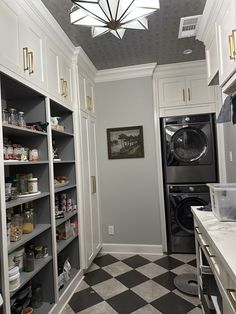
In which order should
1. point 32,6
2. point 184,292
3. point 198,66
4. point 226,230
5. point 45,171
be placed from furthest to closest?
point 198,66 → point 184,292 → point 45,171 → point 32,6 → point 226,230

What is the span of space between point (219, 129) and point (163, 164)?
832mm

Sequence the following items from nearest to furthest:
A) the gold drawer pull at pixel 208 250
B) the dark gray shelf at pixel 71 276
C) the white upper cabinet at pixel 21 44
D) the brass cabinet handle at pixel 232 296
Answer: the brass cabinet handle at pixel 232 296 → the gold drawer pull at pixel 208 250 → the white upper cabinet at pixel 21 44 → the dark gray shelf at pixel 71 276

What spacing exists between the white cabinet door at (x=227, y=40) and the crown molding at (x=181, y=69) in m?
1.38

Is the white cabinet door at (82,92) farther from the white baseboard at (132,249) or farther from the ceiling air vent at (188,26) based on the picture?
the white baseboard at (132,249)

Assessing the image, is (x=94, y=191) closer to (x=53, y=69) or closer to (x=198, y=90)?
(x=53, y=69)

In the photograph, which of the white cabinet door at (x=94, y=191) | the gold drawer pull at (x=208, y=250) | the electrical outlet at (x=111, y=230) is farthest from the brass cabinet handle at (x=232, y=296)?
the electrical outlet at (x=111, y=230)

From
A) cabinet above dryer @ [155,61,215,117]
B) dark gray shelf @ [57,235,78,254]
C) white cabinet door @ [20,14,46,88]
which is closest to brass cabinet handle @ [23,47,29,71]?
white cabinet door @ [20,14,46,88]

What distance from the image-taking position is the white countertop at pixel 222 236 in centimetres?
91

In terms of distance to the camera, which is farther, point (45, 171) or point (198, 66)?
point (198, 66)

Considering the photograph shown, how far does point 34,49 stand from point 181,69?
2.05 m

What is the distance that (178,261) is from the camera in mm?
2830

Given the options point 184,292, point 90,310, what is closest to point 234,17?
point 184,292

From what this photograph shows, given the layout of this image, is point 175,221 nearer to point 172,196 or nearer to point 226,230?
point 172,196

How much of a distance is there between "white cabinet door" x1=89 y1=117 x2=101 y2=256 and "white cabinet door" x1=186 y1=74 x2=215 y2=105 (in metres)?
1.34
